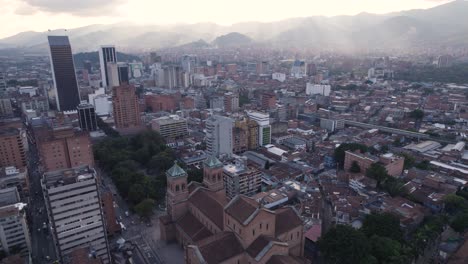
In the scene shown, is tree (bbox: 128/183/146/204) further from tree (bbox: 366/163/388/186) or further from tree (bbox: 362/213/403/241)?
tree (bbox: 366/163/388/186)

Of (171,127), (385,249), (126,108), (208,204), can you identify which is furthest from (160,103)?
(385,249)

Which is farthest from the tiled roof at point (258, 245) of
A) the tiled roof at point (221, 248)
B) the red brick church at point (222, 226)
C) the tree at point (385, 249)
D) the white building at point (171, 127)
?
the white building at point (171, 127)

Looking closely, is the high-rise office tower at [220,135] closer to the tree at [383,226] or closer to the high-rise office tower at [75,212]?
the high-rise office tower at [75,212]

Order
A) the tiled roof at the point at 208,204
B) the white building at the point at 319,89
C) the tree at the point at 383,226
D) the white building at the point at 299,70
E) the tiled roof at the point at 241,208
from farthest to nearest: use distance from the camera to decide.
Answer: the white building at the point at 299,70
the white building at the point at 319,89
the tree at the point at 383,226
the tiled roof at the point at 208,204
the tiled roof at the point at 241,208

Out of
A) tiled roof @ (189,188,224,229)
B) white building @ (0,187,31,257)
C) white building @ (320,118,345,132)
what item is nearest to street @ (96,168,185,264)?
tiled roof @ (189,188,224,229)

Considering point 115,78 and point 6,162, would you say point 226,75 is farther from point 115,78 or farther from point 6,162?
point 6,162

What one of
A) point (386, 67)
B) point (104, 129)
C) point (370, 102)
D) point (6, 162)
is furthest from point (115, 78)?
point (386, 67)
